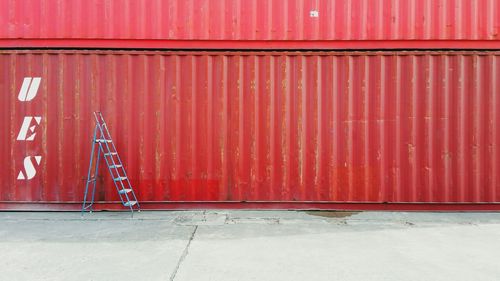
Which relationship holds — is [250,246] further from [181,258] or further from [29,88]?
[29,88]

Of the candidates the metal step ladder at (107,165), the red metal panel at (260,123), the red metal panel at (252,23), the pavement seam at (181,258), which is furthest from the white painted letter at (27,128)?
the pavement seam at (181,258)

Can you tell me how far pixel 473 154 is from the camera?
723cm

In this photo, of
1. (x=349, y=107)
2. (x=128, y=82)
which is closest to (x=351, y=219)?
(x=349, y=107)

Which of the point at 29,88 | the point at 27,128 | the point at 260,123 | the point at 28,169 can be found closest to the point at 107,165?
the point at 28,169

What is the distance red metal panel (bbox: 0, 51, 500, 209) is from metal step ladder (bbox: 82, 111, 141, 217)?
158mm

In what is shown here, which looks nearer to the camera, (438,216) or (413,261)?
(413,261)

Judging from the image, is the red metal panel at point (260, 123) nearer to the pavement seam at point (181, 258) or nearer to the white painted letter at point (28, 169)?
the white painted letter at point (28, 169)

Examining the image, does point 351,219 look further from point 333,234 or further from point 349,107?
point 349,107

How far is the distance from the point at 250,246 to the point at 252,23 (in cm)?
415

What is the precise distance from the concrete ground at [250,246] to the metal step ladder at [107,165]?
12.8 inches

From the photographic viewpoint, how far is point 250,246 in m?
5.15

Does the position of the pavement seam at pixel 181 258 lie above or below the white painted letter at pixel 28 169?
below

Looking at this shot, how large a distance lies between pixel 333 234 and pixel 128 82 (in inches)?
178

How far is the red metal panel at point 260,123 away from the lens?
7262mm
